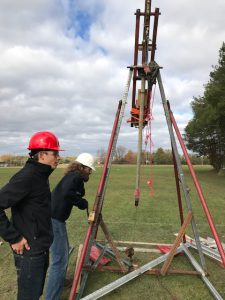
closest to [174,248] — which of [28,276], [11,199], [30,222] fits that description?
[28,276]

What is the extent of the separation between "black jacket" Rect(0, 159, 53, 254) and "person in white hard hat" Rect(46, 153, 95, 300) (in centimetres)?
110

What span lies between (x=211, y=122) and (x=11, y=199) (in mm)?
31307

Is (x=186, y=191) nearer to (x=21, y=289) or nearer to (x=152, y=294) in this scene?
(x=152, y=294)

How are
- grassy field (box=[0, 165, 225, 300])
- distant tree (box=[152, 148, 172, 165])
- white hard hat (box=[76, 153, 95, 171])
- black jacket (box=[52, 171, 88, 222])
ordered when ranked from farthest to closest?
1. distant tree (box=[152, 148, 172, 165])
2. grassy field (box=[0, 165, 225, 300])
3. white hard hat (box=[76, 153, 95, 171])
4. black jacket (box=[52, 171, 88, 222])

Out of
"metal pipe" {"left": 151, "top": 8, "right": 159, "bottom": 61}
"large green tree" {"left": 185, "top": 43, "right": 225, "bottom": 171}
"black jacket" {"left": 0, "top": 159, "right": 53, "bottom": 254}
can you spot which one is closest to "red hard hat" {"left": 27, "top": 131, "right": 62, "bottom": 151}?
"black jacket" {"left": 0, "top": 159, "right": 53, "bottom": 254}

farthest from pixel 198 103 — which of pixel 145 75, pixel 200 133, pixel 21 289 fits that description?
pixel 21 289

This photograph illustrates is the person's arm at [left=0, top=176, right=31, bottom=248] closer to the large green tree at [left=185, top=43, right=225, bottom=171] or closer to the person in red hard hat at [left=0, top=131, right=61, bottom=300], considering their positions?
the person in red hard hat at [left=0, top=131, right=61, bottom=300]

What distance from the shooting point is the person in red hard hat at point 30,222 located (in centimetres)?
333

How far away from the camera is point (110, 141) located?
549cm

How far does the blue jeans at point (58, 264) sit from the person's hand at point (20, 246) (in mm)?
1296

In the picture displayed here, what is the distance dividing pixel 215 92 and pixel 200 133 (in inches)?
475

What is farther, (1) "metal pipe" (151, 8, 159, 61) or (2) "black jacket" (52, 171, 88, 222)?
(1) "metal pipe" (151, 8, 159, 61)

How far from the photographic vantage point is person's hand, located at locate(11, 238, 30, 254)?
3367 millimetres

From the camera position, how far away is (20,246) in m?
3.38
